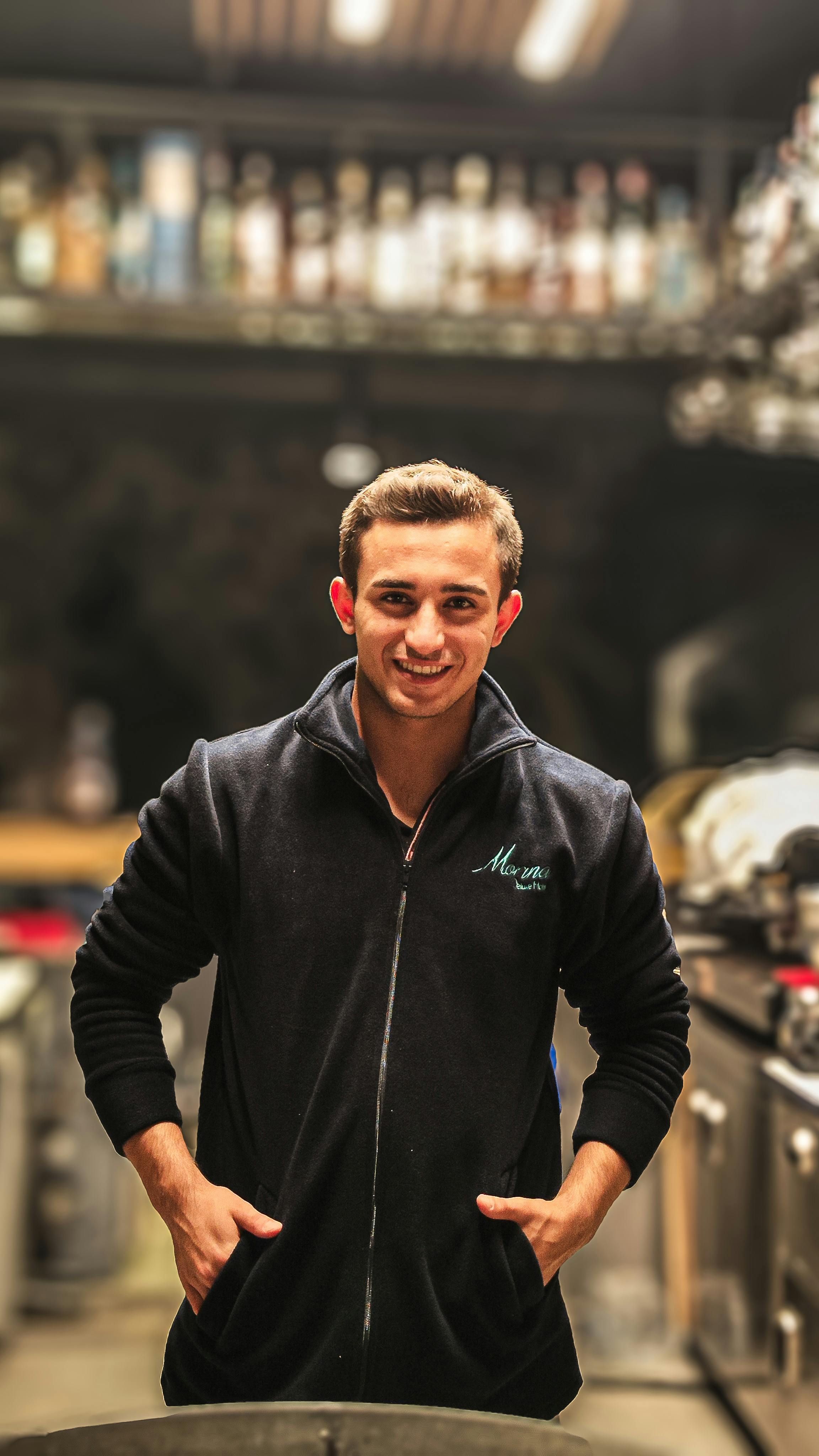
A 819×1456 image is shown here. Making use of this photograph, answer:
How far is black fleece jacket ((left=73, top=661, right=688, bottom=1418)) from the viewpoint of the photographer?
935 millimetres

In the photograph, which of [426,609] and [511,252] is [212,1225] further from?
[511,252]

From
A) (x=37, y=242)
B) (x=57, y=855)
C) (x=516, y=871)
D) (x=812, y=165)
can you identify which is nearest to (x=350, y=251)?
(x=37, y=242)

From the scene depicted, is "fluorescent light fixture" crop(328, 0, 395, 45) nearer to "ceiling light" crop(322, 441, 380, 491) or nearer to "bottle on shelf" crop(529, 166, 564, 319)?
"bottle on shelf" crop(529, 166, 564, 319)

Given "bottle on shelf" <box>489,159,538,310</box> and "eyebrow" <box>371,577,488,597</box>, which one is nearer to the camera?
"eyebrow" <box>371,577,488,597</box>

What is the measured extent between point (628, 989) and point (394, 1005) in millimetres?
170

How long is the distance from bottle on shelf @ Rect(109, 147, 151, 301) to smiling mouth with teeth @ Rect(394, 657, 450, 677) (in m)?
2.20

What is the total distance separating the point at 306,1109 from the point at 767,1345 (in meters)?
1.42

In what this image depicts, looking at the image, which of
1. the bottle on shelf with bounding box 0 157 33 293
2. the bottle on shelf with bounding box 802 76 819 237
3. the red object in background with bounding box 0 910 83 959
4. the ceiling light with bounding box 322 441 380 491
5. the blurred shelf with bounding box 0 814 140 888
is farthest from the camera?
the ceiling light with bounding box 322 441 380 491

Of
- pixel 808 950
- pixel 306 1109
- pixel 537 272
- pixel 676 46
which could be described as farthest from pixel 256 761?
pixel 676 46

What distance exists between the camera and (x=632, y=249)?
119 inches

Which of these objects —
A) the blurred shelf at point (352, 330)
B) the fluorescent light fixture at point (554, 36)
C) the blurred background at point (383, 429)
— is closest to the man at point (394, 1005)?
the blurred background at point (383, 429)

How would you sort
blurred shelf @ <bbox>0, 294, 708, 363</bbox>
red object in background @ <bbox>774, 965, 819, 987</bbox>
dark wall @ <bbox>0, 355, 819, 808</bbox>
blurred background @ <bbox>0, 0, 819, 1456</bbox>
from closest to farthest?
red object in background @ <bbox>774, 965, 819, 987</bbox>
blurred background @ <bbox>0, 0, 819, 1456</bbox>
blurred shelf @ <bbox>0, 294, 708, 363</bbox>
dark wall @ <bbox>0, 355, 819, 808</bbox>

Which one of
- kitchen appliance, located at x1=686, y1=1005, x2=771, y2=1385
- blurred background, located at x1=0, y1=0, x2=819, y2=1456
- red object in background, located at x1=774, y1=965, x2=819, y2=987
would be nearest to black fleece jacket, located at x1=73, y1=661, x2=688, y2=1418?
red object in background, located at x1=774, y1=965, x2=819, y2=987

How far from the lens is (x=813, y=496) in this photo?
10.9 feet
